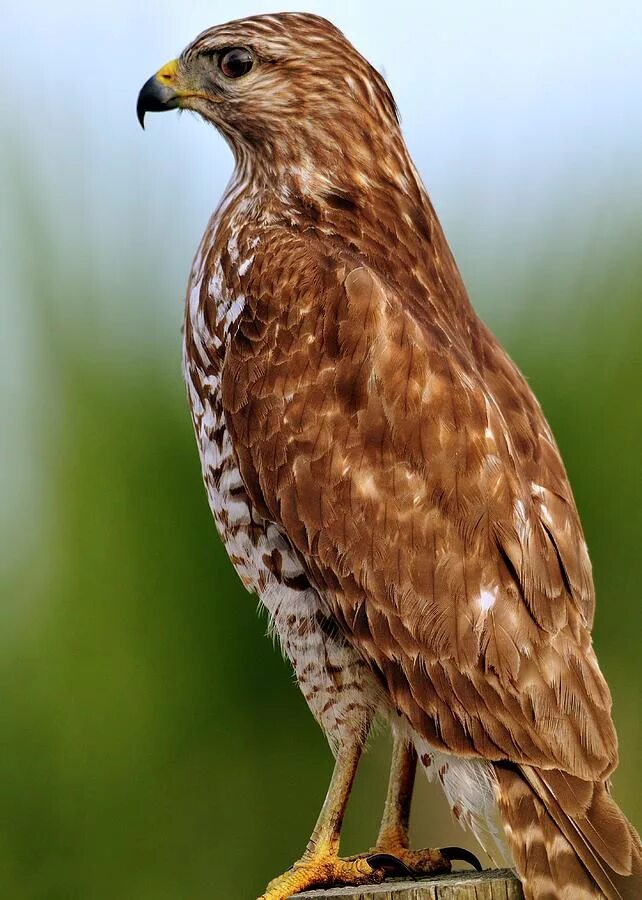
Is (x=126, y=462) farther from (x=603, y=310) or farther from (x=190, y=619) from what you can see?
(x=603, y=310)

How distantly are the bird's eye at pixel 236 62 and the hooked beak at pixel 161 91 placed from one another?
19 centimetres

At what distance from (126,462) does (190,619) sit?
0.78 meters

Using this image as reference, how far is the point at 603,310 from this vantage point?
6.89 meters

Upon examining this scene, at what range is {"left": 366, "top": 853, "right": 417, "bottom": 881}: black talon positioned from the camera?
12.9 ft

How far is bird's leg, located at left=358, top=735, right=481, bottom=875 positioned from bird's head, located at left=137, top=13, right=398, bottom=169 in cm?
183

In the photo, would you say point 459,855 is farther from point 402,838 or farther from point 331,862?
point 331,862

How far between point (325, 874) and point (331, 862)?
4cm

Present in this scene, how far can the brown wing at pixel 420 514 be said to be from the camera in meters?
3.58

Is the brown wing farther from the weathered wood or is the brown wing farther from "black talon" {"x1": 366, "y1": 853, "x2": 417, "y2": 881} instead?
"black talon" {"x1": 366, "y1": 853, "x2": 417, "y2": 881}

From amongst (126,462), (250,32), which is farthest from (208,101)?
(126,462)

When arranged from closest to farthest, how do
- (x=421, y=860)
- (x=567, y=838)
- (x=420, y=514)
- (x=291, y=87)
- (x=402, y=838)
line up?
(x=567, y=838), (x=420, y=514), (x=421, y=860), (x=402, y=838), (x=291, y=87)

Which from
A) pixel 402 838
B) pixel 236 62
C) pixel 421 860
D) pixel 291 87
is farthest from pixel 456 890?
pixel 236 62

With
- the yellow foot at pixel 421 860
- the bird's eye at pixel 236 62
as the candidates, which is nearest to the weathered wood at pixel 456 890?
the yellow foot at pixel 421 860

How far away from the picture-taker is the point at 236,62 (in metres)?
4.51
